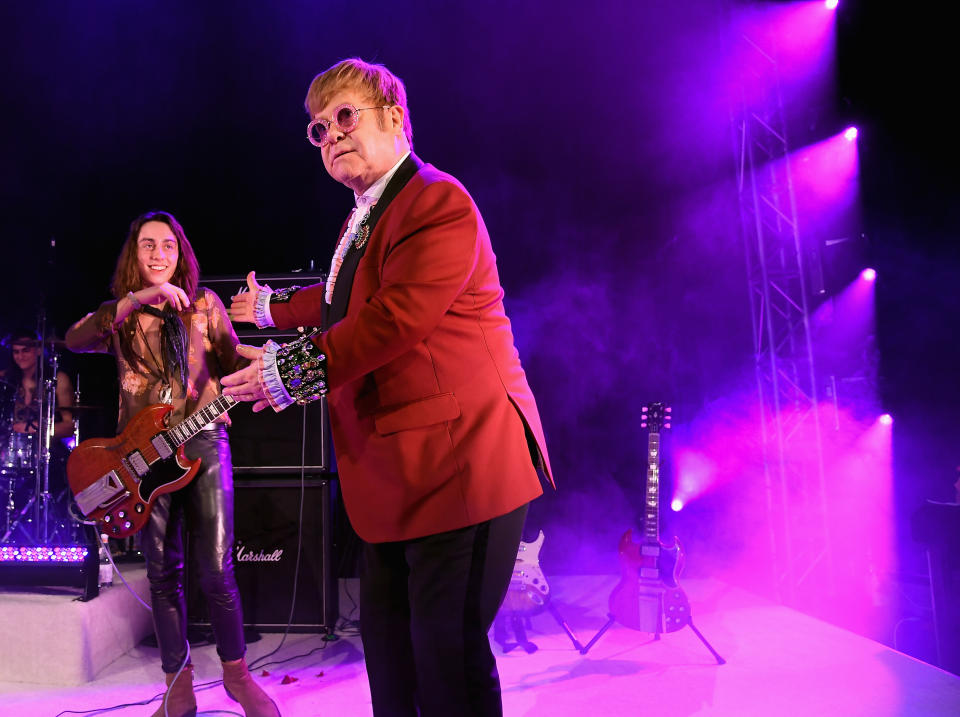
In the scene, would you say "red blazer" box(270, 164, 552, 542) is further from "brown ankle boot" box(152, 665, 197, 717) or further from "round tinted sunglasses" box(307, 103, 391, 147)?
"brown ankle boot" box(152, 665, 197, 717)

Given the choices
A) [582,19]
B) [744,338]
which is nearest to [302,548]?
[744,338]

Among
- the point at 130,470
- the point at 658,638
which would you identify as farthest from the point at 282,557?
the point at 658,638

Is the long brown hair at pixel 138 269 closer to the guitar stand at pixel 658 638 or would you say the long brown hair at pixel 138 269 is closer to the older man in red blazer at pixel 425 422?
the older man in red blazer at pixel 425 422

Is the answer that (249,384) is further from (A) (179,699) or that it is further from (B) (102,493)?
(A) (179,699)

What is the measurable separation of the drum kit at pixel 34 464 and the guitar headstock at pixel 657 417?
4.33 meters

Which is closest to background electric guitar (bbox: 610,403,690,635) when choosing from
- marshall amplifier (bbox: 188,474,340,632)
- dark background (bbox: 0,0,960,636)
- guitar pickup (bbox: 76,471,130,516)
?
dark background (bbox: 0,0,960,636)

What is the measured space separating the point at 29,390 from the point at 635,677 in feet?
17.2

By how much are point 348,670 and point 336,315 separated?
2639mm

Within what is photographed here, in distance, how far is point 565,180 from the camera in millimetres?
5469

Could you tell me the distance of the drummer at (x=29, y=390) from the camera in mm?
5316

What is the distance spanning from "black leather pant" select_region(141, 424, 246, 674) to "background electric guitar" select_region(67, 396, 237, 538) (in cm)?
10

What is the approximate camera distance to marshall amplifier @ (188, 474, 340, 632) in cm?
396

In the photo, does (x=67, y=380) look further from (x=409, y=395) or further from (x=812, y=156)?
(x=812, y=156)

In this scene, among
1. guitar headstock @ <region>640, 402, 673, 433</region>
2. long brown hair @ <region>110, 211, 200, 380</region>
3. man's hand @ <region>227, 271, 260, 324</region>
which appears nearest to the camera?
man's hand @ <region>227, 271, 260, 324</region>
